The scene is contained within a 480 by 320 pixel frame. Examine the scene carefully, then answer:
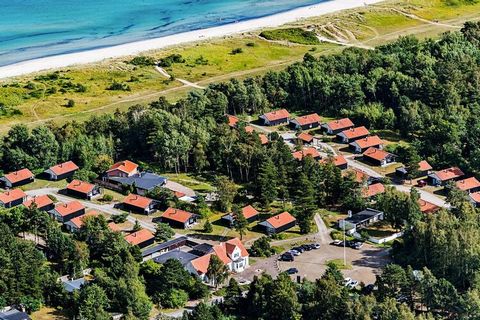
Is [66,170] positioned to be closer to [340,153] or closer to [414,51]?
[340,153]

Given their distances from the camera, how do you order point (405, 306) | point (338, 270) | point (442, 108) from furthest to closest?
point (442, 108) → point (338, 270) → point (405, 306)

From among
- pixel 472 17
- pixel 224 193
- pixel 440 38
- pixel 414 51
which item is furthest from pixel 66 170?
pixel 472 17

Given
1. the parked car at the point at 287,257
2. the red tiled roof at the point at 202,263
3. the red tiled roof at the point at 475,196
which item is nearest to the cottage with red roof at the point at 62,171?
the red tiled roof at the point at 202,263

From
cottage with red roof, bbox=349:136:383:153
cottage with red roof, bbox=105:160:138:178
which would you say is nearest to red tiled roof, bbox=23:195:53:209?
cottage with red roof, bbox=105:160:138:178

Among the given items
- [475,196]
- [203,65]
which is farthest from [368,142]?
[203,65]

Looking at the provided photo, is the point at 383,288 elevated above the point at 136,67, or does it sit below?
below

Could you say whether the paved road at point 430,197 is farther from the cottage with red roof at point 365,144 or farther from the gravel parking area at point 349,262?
the gravel parking area at point 349,262

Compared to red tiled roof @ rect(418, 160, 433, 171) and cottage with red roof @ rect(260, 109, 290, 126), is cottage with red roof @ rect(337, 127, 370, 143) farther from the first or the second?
red tiled roof @ rect(418, 160, 433, 171)

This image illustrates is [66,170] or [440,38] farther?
[440,38]
